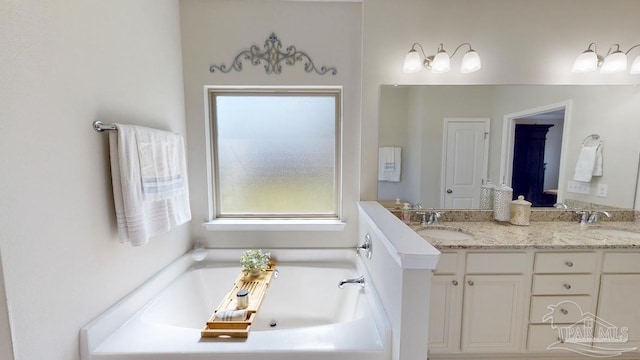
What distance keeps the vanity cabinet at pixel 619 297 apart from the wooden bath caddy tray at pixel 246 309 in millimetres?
2207

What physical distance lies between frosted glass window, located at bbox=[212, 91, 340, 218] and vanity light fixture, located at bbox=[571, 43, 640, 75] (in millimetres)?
1868

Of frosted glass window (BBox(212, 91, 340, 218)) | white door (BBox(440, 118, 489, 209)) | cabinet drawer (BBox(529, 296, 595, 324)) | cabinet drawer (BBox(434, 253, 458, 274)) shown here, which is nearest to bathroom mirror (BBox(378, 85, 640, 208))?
white door (BBox(440, 118, 489, 209))

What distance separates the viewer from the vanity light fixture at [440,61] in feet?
6.18

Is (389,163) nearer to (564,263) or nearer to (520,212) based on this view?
(520,212)

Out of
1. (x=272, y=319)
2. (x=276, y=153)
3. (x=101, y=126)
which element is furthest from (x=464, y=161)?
(x=101, y=126)

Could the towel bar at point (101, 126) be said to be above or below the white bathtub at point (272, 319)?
above

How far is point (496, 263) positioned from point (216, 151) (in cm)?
223

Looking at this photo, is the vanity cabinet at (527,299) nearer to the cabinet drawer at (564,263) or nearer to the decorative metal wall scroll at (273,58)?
the cabinet drawer at (564,263)

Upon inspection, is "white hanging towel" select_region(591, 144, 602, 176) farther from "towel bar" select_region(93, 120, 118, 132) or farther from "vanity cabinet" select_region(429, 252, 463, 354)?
"towel bar" select_region(93, 120, 118, 132)

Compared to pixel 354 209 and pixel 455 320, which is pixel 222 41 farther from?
pixel 455 320

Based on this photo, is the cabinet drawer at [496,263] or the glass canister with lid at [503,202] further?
the glass canister with lid at [503,202]

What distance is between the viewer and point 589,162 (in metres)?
2.04

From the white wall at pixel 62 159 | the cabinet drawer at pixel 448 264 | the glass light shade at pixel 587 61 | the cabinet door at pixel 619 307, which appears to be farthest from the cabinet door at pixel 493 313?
the white wall at pixel 62 159

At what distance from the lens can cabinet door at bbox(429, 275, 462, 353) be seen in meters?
1.61
